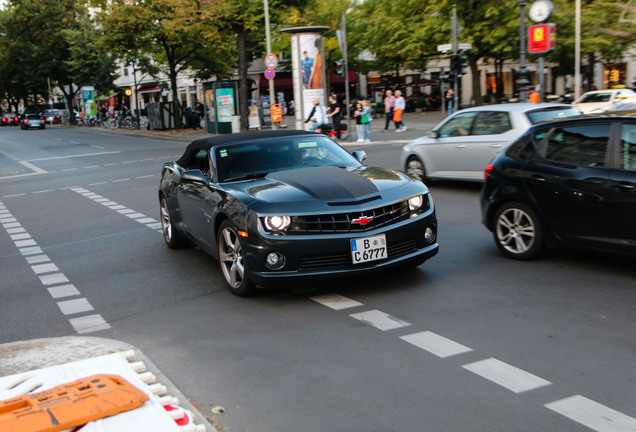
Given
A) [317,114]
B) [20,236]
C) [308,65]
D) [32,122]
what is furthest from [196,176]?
[32,122]

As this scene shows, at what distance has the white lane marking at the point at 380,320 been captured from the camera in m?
5.68

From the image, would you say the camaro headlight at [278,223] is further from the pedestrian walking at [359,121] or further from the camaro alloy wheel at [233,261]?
the pedestrian walking at [359,121]

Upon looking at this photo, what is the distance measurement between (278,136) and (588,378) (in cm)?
461

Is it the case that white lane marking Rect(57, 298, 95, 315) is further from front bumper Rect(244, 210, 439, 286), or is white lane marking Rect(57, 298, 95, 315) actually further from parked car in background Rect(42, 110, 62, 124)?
parked car in background Rect(42, 110, 62, 124)

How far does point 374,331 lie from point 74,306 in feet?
9.98

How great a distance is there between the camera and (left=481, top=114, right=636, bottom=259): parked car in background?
6.62 meters

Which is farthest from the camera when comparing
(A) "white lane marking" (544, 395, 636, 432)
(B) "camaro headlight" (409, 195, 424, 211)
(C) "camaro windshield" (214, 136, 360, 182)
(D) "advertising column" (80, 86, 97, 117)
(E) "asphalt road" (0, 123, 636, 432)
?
(D) "advertising column" (80, 86, 97, 117)

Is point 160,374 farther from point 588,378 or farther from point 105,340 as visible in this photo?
point 588,378

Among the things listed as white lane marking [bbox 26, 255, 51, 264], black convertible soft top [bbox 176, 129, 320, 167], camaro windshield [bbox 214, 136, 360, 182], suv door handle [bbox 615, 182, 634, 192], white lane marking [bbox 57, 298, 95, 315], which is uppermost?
black convertible soft top [bbox 176, 129, 320, 167]

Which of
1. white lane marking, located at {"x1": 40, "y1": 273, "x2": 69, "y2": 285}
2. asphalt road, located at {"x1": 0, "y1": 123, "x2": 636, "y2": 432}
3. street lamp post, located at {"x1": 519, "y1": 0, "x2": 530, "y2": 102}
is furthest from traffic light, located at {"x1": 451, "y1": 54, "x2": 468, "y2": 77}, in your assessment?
white lane marking, located at {"x1": 40, "y1": 273, "x2": 69, "y2": 285}

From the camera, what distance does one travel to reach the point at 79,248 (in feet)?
32.8

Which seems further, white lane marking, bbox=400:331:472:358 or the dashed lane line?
white lane marking, bbox=400:331:472:358

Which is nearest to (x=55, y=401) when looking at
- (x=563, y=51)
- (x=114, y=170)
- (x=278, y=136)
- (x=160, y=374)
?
(x=160, y=374)

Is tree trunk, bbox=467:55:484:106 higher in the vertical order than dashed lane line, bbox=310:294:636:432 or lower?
higher
